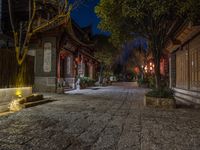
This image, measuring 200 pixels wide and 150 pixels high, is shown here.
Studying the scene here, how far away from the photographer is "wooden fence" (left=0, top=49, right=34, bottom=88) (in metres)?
8.15

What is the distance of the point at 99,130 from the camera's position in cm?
512

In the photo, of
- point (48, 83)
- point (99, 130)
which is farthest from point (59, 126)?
point (48, 83)

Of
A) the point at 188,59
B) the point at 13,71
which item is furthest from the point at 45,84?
the point at 188,59

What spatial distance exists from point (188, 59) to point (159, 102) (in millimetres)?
4869

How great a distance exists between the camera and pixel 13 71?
8.84 m

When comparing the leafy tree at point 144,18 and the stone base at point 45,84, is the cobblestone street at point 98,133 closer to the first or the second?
the leafy tree at point 144,18

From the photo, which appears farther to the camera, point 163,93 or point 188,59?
point 188,59

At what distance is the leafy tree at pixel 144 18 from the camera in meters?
8.38

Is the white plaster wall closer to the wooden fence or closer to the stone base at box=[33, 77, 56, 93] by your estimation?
the wooden fence

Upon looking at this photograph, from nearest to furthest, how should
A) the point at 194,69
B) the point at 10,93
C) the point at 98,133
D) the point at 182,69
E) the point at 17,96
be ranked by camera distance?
the point at 98,133, the point at 10,93, the point at 17,96, the point at 194,69, the point at 182,69

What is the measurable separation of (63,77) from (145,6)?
14.9 meters

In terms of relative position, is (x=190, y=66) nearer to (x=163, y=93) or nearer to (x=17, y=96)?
(x=163, y=93)

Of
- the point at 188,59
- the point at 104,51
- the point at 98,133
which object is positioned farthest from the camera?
the point at 104,51

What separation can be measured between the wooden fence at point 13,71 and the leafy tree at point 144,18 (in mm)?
4385
